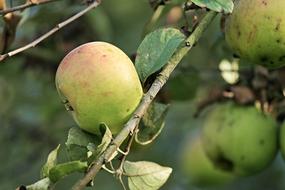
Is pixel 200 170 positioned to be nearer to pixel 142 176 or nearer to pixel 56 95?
pixel 56 95

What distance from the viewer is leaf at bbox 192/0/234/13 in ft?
4.65

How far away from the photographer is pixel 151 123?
59.2 inches

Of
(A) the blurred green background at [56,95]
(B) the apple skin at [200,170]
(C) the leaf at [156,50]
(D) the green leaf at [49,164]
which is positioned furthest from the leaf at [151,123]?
(B) the apple skin at [200,170]

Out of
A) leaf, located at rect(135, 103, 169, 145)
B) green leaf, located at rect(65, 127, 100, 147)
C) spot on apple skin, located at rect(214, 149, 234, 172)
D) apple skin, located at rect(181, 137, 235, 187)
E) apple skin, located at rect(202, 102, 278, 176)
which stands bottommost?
apple skin, located at rect(181, 137, 235, 187)

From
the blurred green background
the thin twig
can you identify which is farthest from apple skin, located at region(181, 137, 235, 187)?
the thin twig

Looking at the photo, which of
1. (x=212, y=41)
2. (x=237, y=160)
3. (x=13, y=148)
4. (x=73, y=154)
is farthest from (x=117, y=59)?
(x=13, y=148)

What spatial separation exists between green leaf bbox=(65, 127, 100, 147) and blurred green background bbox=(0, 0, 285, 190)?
70 cm

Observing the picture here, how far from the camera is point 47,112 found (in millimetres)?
2680

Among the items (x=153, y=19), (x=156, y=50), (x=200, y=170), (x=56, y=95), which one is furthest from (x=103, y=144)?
(x=56, y=95)

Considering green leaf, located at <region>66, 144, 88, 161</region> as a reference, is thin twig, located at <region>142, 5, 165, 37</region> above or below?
below

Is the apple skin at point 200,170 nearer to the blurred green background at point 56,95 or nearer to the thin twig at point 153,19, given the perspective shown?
the blurred green background at point 56,95

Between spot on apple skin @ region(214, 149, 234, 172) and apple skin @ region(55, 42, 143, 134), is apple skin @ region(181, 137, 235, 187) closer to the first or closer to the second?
spot on apple skin @ region(214, 149, 234, 172)

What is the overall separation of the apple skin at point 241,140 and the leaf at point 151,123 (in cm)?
39

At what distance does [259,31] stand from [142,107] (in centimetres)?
27
